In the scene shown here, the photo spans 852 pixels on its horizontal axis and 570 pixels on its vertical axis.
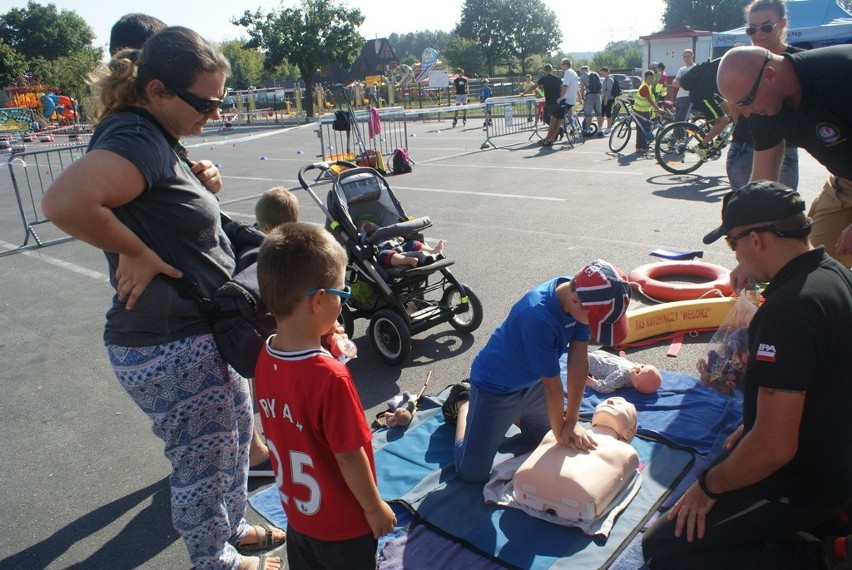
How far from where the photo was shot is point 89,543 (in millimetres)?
3252

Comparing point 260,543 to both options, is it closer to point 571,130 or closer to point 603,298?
point 603,298

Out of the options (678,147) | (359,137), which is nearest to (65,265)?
(359,137)

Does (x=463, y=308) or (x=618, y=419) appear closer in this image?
(x=618, y=419)

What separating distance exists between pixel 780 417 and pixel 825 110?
2119mm

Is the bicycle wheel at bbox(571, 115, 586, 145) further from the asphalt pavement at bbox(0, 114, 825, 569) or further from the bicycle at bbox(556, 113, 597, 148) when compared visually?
the asphalt pavement at bbox(0, 114, 825, 569)

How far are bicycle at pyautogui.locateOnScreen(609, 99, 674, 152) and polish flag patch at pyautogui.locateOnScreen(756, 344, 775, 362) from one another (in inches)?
518

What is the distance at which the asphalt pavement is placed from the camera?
11.3 feet

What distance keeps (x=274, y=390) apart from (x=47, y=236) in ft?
34.3

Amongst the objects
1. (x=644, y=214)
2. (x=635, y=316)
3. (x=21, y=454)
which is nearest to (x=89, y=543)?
(x=21, y=454)

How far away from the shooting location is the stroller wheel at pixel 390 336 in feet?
16.1

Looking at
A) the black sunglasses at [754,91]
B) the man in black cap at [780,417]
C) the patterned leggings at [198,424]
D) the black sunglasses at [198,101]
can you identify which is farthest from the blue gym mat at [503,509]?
A: the black sunglasses at [198,101]

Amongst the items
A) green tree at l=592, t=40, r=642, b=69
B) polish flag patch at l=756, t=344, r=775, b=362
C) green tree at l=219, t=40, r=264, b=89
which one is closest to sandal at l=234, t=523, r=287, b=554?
polish flag patch at l=756, t=344, r=775, b=362

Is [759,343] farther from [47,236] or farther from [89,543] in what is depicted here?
[47,236]

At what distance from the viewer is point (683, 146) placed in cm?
1178
